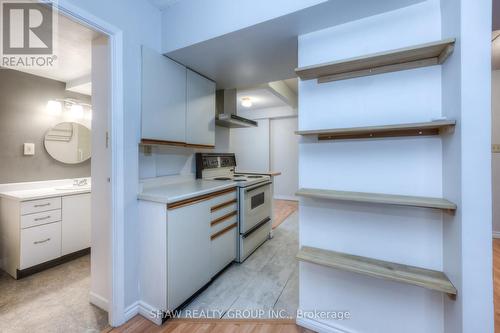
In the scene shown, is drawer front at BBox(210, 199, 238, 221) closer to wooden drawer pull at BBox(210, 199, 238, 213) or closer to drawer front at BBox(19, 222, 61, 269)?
wooden drawer pull at BBox(210, 199, 238, 213)

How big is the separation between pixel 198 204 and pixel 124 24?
4.75 feet

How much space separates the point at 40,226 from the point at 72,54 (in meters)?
1.80

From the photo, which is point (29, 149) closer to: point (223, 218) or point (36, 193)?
point (36, 193)

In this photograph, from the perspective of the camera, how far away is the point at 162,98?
1.88m

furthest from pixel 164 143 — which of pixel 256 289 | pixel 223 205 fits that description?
pixel 256 289

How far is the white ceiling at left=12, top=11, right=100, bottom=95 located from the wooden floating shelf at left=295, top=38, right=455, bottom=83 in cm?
161

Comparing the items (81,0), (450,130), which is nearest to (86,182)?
(81,0)

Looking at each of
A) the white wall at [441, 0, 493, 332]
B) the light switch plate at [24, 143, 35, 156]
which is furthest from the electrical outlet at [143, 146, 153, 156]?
the white wall at [441, 0, 493, 332]

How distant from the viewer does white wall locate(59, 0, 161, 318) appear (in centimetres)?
157

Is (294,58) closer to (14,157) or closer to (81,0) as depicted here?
(81,0)

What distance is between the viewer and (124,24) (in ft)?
5.12

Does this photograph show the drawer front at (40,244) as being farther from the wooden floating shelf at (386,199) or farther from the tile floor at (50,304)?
the wooden floating shelf at (386,199)

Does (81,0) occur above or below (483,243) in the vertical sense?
above

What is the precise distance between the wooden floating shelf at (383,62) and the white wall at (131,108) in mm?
1246
